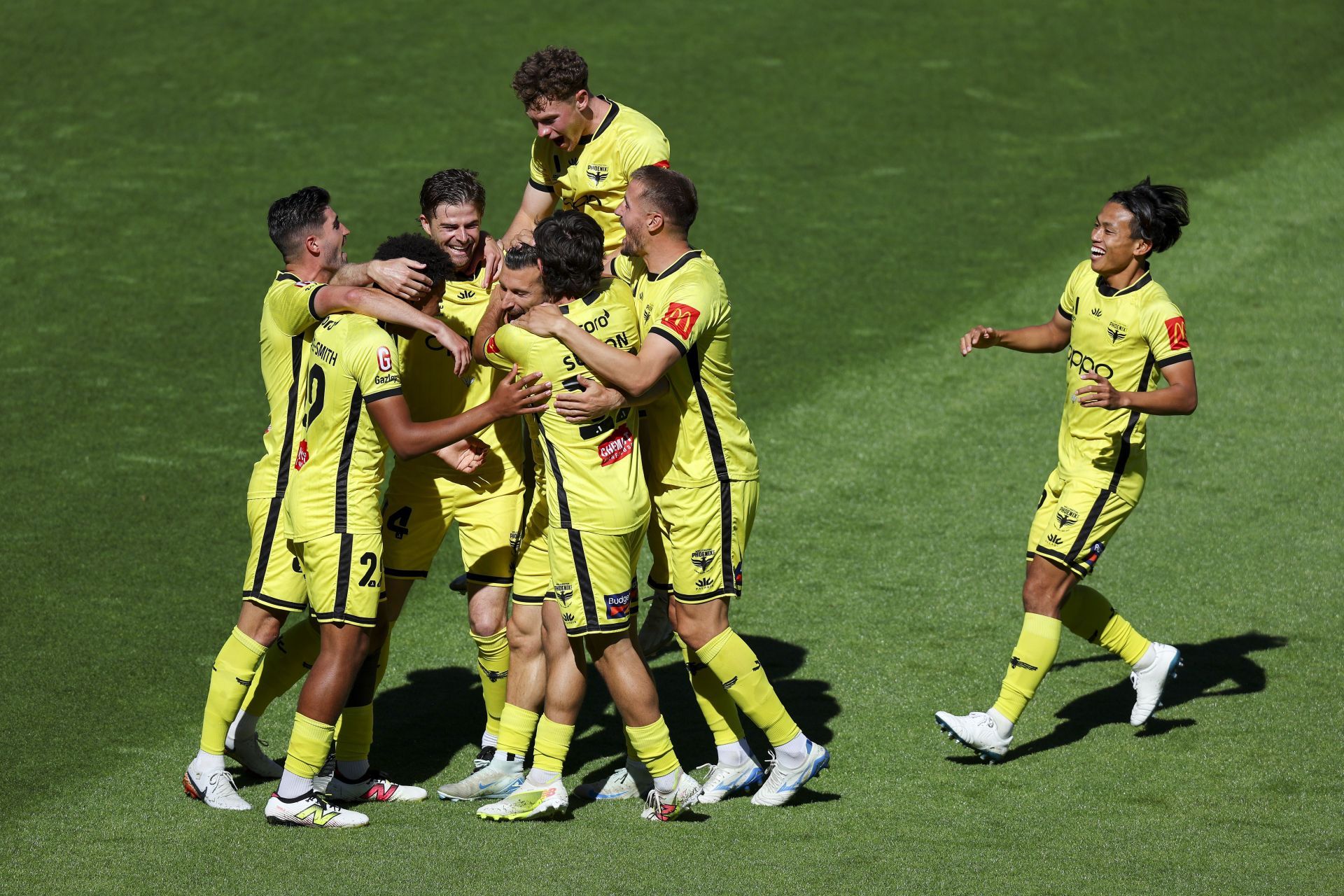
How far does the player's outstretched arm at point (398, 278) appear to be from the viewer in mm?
5637

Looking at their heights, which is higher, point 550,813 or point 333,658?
point 333,658

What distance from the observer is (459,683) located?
24.0 feet

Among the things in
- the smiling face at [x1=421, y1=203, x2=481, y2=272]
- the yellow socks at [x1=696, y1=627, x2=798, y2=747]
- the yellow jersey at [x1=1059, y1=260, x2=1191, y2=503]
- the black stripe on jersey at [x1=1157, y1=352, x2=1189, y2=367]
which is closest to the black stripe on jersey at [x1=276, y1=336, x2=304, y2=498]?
the smiling face at [x1=421, y1=203, x2=481, y2=272]

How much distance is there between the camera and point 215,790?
569 cm

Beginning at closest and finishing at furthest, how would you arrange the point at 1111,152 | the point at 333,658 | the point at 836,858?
1. the point at 836,858
2. the point at 333,658
3. the point at 1111,152

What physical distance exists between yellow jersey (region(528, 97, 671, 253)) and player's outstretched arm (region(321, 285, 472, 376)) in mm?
1348

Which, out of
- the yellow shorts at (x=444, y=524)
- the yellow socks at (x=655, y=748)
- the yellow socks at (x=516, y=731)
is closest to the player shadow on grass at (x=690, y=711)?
the yellow socks at (x=516, y=731)

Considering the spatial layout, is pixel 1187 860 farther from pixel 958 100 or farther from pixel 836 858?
pixel 958 100

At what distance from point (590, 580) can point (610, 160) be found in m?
2.27

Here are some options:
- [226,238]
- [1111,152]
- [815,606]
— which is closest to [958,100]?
[1111,152]

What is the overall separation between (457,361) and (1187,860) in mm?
3347

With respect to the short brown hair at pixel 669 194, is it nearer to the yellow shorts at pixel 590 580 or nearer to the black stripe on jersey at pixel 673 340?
the black stripe on jersey at pixel 673 340

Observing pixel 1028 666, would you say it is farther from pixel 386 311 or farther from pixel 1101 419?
pixel 386 311

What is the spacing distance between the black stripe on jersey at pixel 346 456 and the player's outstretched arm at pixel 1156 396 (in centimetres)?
295
